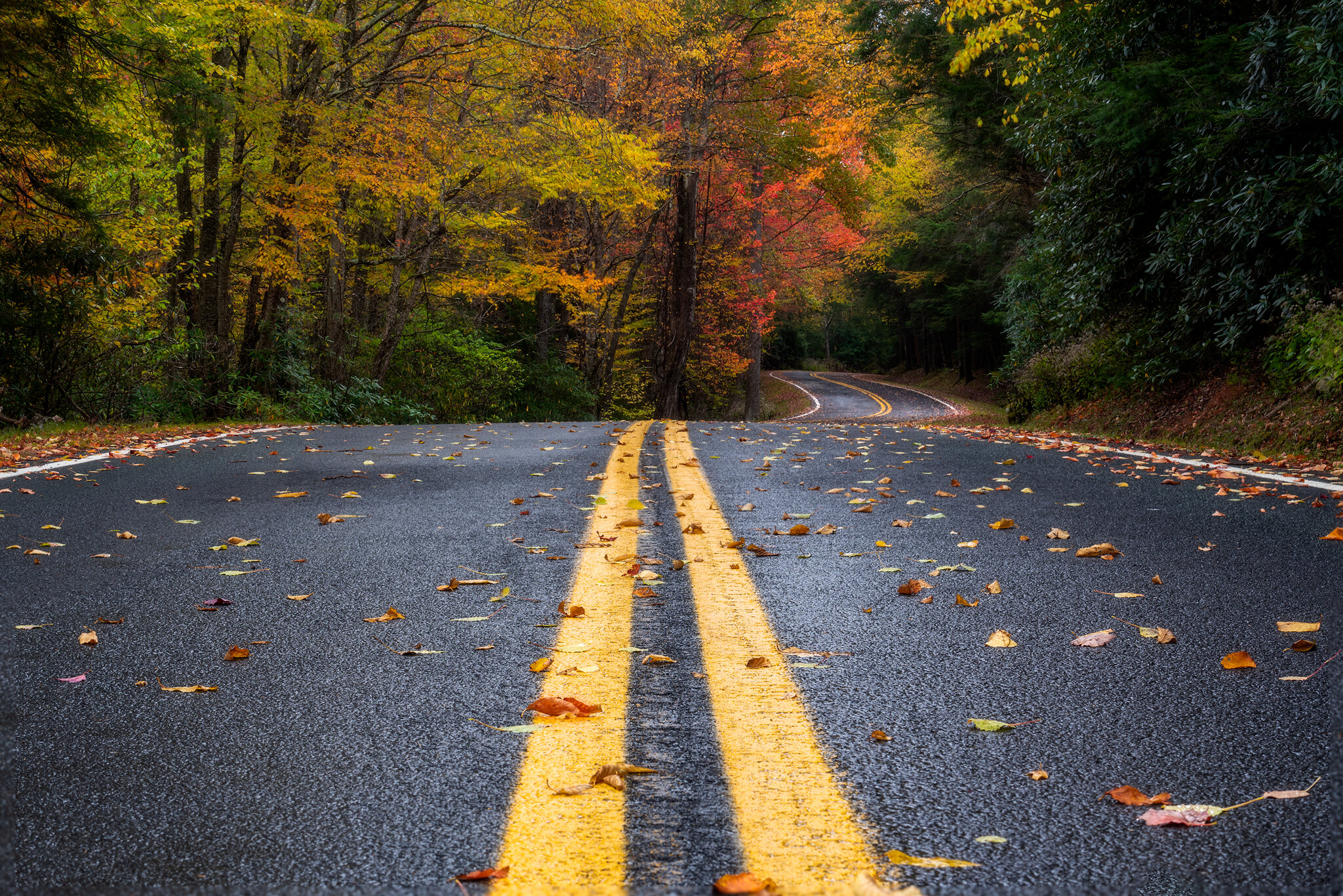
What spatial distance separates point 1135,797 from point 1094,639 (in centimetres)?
108

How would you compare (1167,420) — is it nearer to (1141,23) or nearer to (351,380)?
(1141,23)

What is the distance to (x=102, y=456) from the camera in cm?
773

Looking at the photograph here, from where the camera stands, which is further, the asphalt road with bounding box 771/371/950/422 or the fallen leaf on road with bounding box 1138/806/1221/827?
the asphalt road with bounding box 771/371/950/422

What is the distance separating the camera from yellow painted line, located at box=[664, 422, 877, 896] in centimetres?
148

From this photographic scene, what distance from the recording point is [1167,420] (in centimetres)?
1077

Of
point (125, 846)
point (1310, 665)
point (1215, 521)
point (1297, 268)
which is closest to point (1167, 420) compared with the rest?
point (1297, 268)

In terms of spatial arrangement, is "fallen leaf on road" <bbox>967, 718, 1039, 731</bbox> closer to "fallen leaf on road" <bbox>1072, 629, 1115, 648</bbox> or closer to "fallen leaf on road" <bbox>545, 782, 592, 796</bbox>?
"fallen leaf on road" <bbox>1072, 629, 1115, 648</bbox>

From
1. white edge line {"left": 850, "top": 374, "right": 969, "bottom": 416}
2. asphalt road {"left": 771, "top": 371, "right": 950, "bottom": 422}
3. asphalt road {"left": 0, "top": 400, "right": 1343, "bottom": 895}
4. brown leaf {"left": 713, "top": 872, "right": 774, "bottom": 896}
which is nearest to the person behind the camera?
brown leaf {"left": 713, "top": 872, "right": 774, "bottom": 896}

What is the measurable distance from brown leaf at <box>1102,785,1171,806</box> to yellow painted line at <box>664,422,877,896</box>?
0.49 meters

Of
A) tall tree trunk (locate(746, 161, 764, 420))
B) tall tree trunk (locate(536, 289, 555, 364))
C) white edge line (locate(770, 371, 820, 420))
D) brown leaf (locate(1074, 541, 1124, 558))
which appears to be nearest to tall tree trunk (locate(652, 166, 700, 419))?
tall tree trunk (locate(536, 289, 555, 364))

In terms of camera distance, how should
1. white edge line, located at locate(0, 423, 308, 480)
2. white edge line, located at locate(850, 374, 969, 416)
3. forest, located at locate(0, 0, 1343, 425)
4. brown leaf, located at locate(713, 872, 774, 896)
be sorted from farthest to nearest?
white edge line, located at locate(850, 374, 969, 416), forest, located at locate(0, 0, 1343, 425), white edge line, located at locate(0, 423, 308, 480), brown leaf, located at locate(713, 872, 774, 896)

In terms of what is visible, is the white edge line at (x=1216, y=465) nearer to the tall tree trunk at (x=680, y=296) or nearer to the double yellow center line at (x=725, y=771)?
the double yellow center line at (x=725, y=771)

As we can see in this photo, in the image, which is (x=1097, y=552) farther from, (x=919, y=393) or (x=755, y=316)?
(x=919, y=393)

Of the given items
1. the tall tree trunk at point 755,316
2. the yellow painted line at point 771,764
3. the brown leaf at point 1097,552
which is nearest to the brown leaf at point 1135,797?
the yellow painted line at point 771,764
